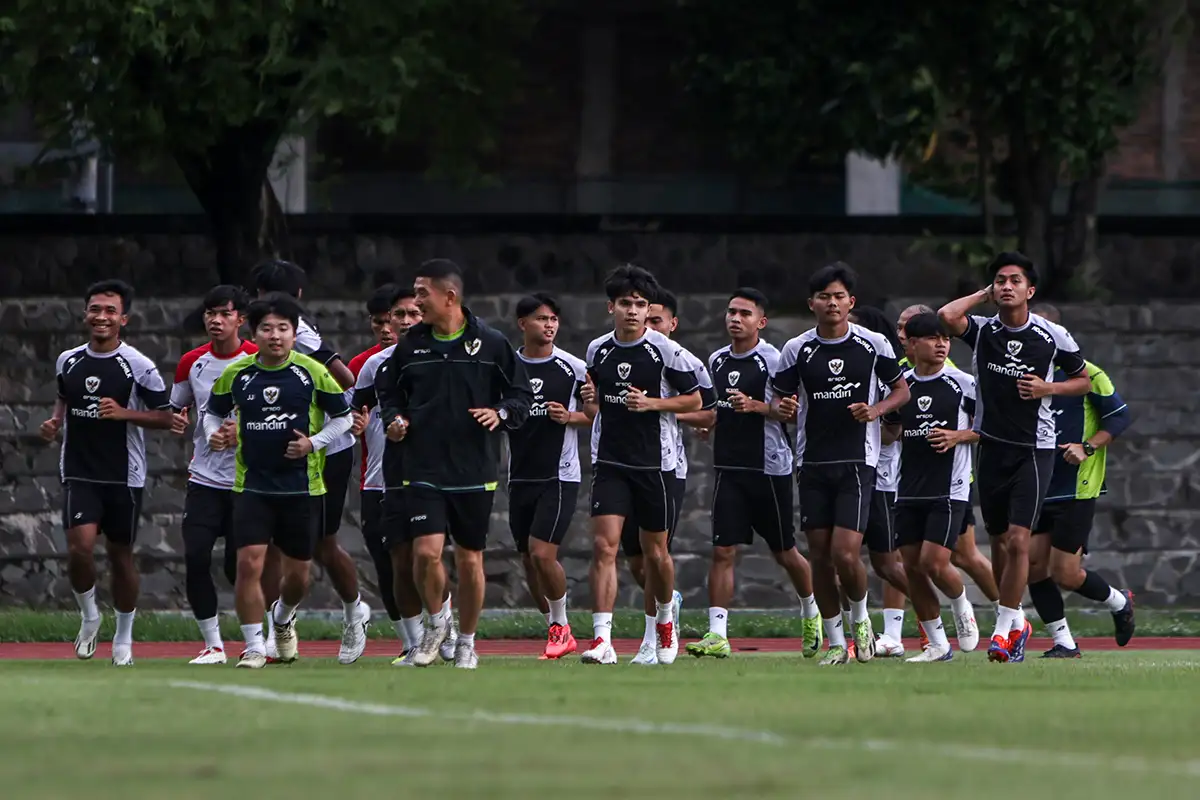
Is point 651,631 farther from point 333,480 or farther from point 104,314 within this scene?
point 104,314

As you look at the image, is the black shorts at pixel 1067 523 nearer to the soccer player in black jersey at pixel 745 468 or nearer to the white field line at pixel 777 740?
the soccer player in black jersey at pixel 745 468

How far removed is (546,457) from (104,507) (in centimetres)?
Result: 291

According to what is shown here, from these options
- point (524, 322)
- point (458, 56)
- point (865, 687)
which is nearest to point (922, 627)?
point (524, 322)

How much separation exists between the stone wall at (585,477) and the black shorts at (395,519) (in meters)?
8.07

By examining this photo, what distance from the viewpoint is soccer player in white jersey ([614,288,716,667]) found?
50.1ft

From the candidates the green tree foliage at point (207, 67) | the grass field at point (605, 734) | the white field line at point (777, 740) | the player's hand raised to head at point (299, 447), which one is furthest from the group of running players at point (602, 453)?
the green tree foliage at point (207, 67)

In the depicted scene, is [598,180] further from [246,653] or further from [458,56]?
[246,653]

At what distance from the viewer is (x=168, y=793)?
23.4ft

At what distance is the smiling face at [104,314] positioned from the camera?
15.4 m

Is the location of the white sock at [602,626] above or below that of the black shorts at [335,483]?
below

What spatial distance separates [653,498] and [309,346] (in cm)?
239

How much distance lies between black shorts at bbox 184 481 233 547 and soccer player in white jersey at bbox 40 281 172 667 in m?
0.66

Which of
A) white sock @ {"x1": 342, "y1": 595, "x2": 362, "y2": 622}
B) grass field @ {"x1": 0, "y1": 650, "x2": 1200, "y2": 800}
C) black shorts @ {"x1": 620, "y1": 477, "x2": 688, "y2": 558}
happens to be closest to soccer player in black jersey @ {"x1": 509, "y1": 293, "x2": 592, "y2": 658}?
black shorts @ {"x1": 620, "y1": 477, "x2": 688, "y2": 558}

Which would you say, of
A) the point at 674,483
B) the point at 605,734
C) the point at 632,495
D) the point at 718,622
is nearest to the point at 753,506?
the point at 674,483
